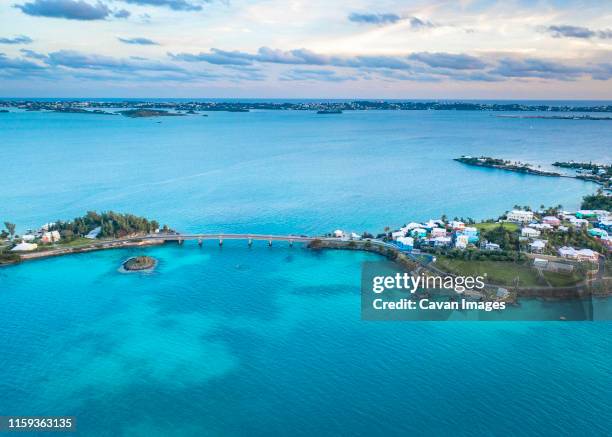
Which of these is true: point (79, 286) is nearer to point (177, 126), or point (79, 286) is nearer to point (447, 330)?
point (447, 330)

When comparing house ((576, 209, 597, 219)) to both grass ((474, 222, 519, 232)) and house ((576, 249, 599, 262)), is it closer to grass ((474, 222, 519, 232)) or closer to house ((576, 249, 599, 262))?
grass ((474, 222, 519, 232))

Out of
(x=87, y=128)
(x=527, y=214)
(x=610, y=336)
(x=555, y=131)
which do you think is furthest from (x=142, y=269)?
(x=555, y=131)

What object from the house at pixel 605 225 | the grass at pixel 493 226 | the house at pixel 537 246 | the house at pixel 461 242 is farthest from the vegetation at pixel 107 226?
the house at pixel 605 225

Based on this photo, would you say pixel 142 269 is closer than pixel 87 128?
Yes

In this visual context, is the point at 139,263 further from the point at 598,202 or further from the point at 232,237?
the point at 598,202

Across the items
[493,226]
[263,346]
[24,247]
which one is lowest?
[263,346]

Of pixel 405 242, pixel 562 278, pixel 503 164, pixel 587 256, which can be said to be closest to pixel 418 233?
pixel 405 242

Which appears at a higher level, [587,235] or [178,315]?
[587,235]
